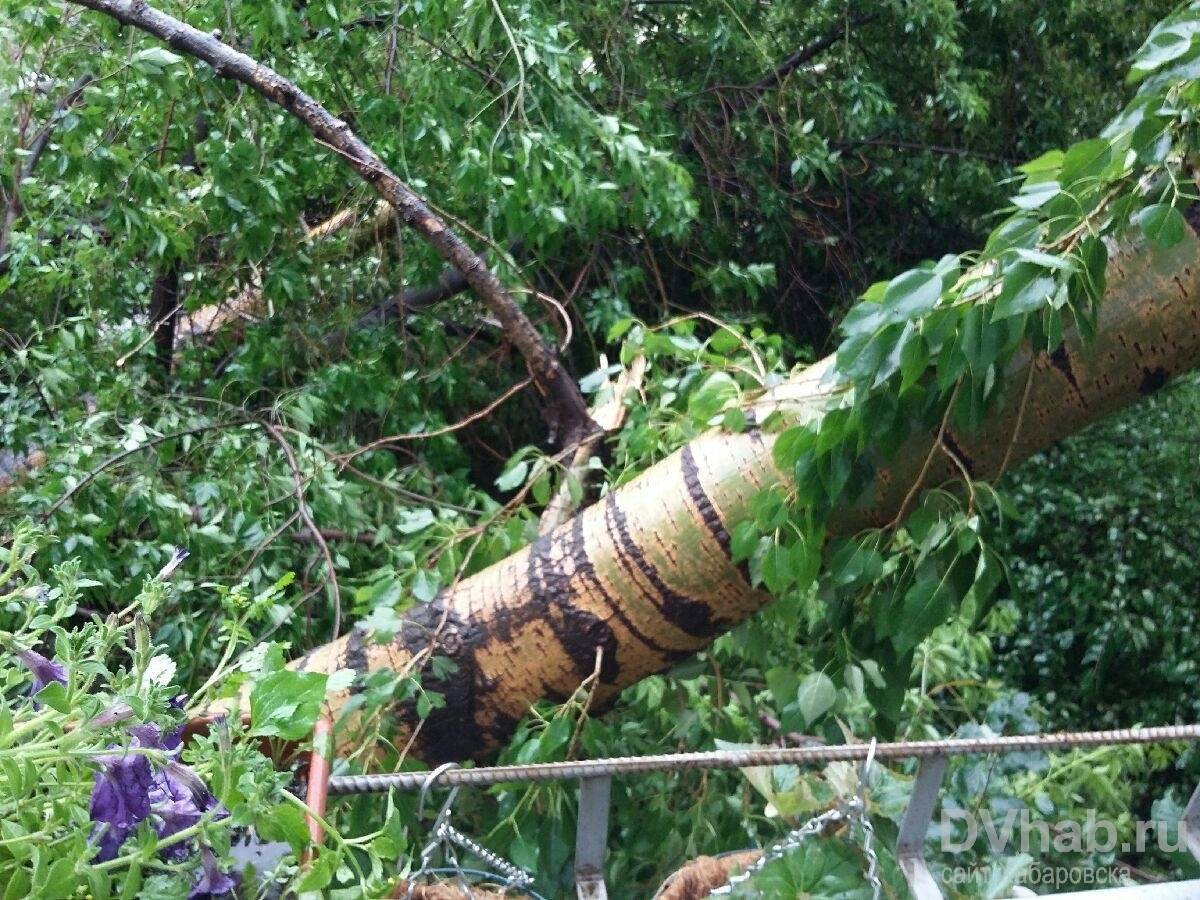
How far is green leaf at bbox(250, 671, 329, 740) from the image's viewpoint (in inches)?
17.3

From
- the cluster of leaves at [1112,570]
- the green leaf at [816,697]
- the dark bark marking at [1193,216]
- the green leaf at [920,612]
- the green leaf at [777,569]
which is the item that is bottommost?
the cluster of leaves at [1112,570]

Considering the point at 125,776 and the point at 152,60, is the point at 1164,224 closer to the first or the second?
the point at 125,776

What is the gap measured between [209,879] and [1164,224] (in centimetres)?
65

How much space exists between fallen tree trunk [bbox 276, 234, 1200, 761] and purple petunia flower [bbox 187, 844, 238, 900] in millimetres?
512

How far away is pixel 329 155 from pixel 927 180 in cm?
161

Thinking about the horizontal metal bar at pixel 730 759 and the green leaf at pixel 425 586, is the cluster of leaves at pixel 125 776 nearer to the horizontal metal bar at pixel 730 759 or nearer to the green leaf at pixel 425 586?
the horizontal metal bar at pixel 730 759

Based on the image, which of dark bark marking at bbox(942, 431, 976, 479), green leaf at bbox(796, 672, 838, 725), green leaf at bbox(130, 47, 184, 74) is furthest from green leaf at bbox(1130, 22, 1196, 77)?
green leaf at bbox(130, 47, 184, 74)

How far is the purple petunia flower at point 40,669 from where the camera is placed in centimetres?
44

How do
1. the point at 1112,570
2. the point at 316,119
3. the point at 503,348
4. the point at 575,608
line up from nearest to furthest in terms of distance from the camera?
1. the point at 575,608
2. the point at 316,119
3. the point at 503,348
4. the point at 1112,570

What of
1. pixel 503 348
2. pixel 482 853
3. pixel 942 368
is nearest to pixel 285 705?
pixel 482 853

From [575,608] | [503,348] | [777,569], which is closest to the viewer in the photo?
[777,569]

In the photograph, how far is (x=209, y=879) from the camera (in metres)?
0.44

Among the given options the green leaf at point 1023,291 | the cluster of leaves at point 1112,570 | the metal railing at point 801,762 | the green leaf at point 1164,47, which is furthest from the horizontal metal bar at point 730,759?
the cluster of leaves at point 1112,570

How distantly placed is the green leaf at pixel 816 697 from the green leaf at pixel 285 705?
1.74 feet
